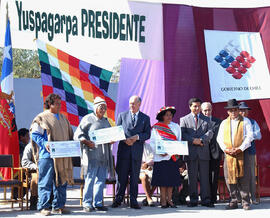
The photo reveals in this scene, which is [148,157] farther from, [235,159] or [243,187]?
[243,187]

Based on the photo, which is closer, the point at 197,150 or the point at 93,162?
the point at 93,162

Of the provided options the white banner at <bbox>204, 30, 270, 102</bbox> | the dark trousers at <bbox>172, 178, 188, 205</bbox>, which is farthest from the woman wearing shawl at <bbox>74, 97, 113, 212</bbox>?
the white banner at <bbox>204, 30, 270, 102</bbox>

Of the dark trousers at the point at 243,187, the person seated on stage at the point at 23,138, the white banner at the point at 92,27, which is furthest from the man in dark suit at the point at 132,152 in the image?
the person seated on stage at the point at 23,138

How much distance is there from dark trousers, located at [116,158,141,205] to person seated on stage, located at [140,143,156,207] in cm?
42

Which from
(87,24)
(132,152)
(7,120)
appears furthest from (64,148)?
(87,24)

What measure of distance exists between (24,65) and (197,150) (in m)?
25.2

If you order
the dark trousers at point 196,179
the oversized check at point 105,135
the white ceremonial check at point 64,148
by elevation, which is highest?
the oversized check at point 105,135

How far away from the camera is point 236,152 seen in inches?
292

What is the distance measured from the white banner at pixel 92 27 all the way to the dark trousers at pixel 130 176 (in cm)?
217

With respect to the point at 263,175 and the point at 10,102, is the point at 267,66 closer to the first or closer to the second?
the point at 263,175

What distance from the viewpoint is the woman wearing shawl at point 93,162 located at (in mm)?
7207

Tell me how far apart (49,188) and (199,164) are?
232 centimetres

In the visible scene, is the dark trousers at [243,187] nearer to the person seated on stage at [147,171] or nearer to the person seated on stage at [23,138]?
the person seated on stage at [147,171]

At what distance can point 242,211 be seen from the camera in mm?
7273
